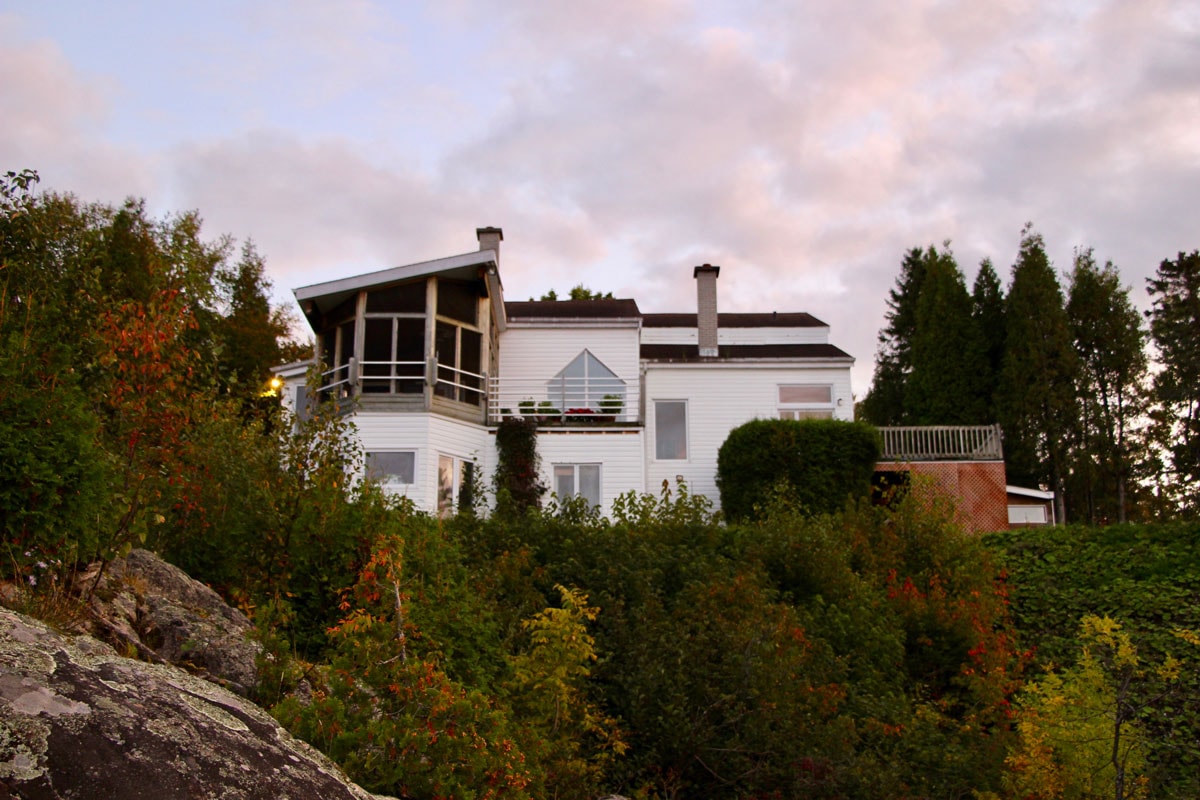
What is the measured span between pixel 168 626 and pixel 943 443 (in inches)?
944

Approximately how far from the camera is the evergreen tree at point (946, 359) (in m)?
39.5

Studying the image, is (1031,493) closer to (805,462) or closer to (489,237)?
(805,462)

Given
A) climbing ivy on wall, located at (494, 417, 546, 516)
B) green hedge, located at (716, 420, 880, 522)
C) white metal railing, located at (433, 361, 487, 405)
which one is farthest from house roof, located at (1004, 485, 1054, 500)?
white metal railing, located at (433, 361, 487, 405)

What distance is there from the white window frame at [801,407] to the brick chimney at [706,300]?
2.74m

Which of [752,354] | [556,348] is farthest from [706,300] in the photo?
[556,348]

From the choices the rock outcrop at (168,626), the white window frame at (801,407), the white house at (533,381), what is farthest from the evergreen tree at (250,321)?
the rock outcrop at (168,626)

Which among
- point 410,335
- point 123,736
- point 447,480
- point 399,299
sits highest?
point 399,299

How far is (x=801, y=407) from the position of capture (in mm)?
27703

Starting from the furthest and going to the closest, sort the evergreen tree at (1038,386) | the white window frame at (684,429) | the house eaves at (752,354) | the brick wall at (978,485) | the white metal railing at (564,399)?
the evergreen tree at (1038,386) < the house eaves at (752,354) < the white window frame at (684,429) < the brick wall at (978,485) < the white metal railing at (564,399)

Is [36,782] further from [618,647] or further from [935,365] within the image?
[935,365]

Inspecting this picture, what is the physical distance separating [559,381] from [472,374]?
10.2ft

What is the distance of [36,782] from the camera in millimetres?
3480

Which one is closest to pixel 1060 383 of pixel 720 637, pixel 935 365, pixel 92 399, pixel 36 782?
pixel 935 365

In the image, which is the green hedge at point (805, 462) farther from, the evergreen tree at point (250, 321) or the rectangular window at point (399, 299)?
the evergreen tree at point (250, 321)
